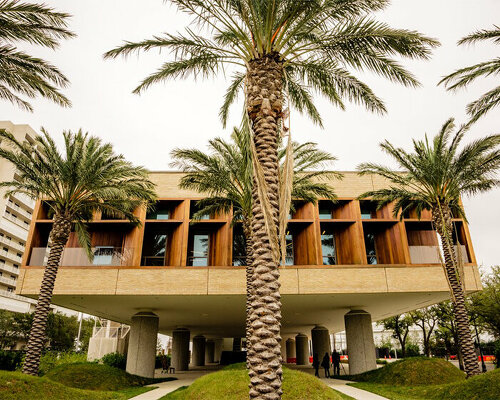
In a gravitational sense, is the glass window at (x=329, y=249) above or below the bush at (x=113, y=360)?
above

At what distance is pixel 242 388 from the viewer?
12.6 metres

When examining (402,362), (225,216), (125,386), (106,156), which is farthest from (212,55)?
(402,362)

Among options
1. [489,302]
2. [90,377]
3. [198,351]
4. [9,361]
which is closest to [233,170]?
[90,377]

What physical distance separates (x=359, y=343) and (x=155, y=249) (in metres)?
15.1

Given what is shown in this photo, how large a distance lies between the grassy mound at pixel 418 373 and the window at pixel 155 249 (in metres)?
15.1

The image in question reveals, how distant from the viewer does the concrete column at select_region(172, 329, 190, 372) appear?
31234mm

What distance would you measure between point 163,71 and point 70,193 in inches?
318

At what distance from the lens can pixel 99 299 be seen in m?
20.3

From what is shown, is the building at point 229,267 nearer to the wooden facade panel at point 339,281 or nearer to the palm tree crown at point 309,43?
the wooden facade panel at point 339,281

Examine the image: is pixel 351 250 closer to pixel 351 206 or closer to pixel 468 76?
pixel 351 206

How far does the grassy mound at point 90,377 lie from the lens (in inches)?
669

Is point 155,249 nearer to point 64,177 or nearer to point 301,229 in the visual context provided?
point 64,177

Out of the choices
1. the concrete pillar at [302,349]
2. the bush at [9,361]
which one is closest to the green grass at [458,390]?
the bush at [9,361]

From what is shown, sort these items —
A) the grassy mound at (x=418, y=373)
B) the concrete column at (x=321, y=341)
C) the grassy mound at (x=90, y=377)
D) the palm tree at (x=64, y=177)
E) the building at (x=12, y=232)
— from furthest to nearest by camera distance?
the building at (x=12, y=232)
the concrete column at (x=321, y=341)
the grassy mound at (x=418, y=373)
the grassy mound at (x=90, y=377)
the palm tree at (x=64, y=177)
